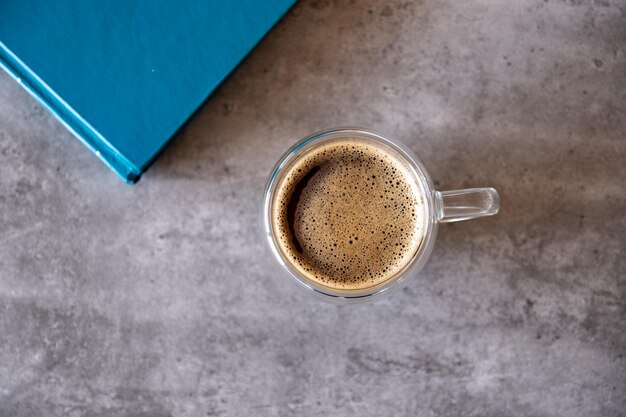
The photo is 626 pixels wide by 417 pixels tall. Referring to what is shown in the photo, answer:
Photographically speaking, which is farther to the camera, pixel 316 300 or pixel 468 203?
pixel 316 300

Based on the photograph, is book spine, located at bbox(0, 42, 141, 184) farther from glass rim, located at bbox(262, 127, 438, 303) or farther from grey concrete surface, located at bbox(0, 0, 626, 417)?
glass rim, located at bbox(262, 127, 438, 303)

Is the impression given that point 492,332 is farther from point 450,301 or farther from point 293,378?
point 293,378

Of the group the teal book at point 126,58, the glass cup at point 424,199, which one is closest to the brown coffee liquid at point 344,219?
the glass cup at point 424,199

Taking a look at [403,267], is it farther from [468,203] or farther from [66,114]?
[66,114]

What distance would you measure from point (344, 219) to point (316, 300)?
18 centimetres

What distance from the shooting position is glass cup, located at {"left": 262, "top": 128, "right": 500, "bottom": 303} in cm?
96

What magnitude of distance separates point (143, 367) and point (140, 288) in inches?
5.8

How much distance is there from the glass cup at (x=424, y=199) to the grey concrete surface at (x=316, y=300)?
0.09 metres

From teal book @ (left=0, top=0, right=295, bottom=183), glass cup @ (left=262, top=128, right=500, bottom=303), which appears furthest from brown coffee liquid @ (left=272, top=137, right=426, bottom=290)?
teal book @ (left=0, top=0, right=295, bottom=183)

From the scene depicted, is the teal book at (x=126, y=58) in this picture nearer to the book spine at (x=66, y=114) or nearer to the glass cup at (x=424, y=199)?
the book spine at (x=66, y=114)

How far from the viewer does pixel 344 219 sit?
0.99 m

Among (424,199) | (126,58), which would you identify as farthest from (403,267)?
(126,58)

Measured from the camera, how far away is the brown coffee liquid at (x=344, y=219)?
0.99 m

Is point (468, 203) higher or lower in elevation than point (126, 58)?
lower
